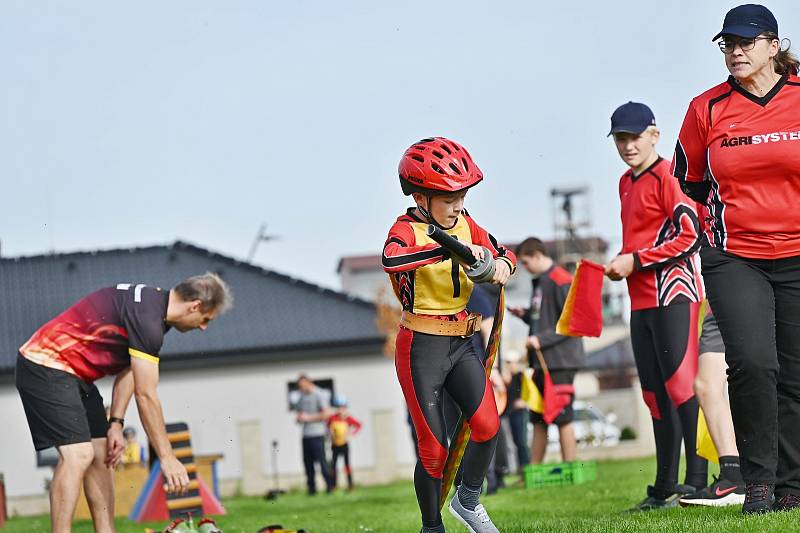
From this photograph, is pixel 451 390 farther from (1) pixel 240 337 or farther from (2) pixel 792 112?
(1) pixel 240 337

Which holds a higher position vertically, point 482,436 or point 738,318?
point 738,318

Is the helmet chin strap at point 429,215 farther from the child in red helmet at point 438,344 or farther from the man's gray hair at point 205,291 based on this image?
the man's gray hair at point 205,291

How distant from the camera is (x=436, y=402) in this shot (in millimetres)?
7340

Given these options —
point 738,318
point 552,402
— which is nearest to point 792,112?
point 738,318

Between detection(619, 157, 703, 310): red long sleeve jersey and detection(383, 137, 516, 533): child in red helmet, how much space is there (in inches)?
76.6

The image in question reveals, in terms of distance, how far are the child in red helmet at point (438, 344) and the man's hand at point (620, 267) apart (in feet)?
5.63

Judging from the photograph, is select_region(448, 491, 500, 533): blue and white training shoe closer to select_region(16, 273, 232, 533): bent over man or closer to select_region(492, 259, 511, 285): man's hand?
select_region(492, 259, 511, 285): man's hand

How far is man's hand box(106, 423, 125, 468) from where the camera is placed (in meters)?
8.61

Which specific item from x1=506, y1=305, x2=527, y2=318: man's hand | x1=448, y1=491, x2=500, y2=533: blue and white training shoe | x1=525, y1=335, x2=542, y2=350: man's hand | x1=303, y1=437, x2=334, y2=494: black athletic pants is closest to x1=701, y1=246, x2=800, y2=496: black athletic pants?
x1=448, y1=491, x2=500, y2=533: blue and white training shoe

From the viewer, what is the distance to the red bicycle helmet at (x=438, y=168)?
284 inches

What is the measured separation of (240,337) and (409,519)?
34695 mm

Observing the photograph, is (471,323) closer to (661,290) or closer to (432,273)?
(432,273)

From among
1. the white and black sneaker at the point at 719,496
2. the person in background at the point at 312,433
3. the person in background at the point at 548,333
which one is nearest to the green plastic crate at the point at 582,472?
the person in background at the point at 548,333

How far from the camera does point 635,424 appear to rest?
2972 centimetres
